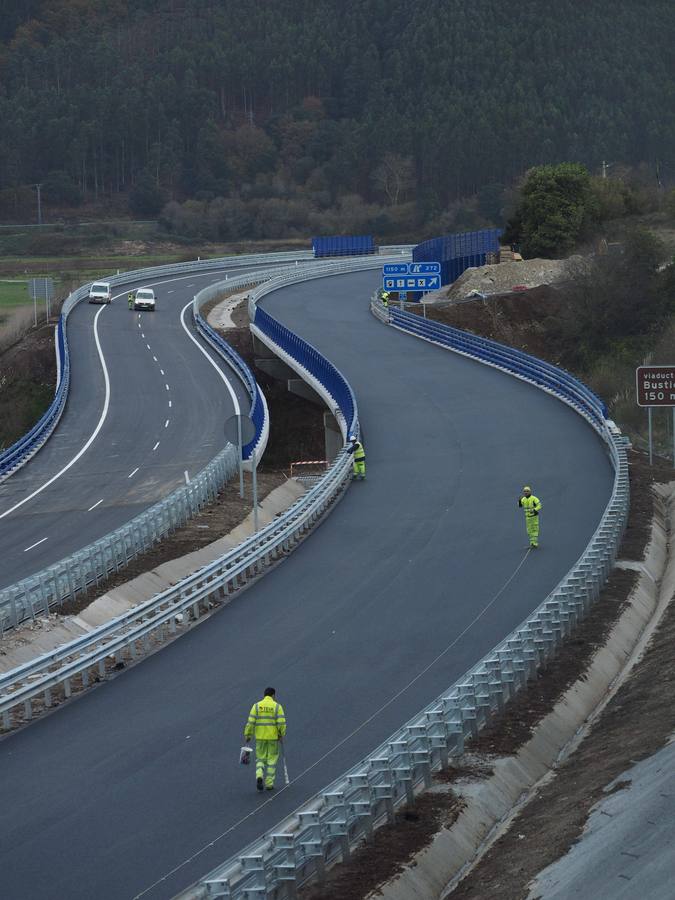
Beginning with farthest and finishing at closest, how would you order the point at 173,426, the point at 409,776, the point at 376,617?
the point at 173,426 < the point at 376,617 < the point at 409,776

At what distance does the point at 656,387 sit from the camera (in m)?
37.4

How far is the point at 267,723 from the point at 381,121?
16177 centimetres

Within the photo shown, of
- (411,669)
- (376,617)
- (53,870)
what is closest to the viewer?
(53,870)

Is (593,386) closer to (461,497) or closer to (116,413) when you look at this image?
(116,413)

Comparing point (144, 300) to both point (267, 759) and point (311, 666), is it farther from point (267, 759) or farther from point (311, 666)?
point (267, 759)

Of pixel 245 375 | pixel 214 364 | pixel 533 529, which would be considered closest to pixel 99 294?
pixel 214 364

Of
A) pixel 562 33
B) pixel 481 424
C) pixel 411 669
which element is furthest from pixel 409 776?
pixel 562 33

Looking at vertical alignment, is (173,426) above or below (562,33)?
below

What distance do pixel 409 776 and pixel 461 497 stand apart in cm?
1961

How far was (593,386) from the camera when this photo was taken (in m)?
60.8

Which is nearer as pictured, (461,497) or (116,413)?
(461,497)

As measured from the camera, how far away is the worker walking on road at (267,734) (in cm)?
1538

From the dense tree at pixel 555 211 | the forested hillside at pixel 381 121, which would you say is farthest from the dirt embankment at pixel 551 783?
the forested hillside at pixel 381 121

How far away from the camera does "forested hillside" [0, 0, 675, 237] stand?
6442 inches
